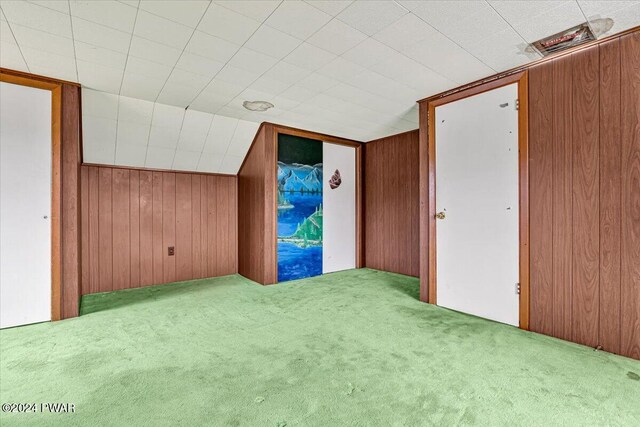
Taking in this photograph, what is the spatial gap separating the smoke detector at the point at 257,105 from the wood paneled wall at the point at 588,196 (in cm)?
261

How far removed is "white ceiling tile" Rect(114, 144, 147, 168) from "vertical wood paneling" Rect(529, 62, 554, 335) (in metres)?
4.37

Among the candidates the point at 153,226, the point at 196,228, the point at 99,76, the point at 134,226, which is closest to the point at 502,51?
the point at 99,76

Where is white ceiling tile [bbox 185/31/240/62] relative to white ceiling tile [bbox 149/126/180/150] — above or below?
above

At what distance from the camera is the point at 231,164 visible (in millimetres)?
4660

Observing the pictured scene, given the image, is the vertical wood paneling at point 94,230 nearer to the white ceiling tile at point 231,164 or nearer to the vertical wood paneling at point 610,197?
the white ceiling tile at point 231,164

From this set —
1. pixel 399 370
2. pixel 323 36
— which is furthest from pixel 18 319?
pixel 323 36

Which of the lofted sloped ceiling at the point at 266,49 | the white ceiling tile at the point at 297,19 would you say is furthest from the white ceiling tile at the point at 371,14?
the white ceiling tile at the point at 297,19

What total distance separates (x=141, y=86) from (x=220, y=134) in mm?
1256

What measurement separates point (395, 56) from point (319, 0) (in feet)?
2.93

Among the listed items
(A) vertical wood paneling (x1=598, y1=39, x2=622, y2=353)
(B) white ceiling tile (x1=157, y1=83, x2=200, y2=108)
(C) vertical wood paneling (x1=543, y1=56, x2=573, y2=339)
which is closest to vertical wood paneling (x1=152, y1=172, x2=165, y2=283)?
(B) white ceiling tile (x1=157, y1=83, x2=200, y2=108)

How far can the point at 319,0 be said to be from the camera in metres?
1.72

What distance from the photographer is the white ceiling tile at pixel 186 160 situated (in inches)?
163

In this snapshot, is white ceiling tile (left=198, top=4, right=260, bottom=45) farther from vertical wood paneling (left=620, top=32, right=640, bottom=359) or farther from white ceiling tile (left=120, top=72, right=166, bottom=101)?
vertical wood paneling (left=620, top=32, right=640, bottom=359)

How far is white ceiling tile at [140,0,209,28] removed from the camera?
5.65 feet
